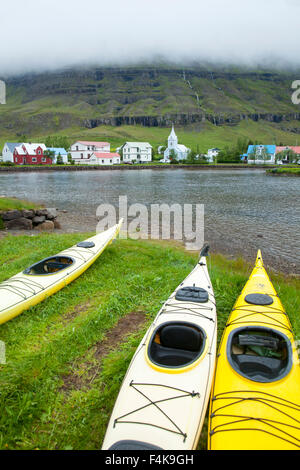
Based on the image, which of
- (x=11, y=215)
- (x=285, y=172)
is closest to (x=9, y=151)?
(x=285, y=172)

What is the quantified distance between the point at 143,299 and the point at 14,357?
147 inches

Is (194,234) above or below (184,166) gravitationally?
below

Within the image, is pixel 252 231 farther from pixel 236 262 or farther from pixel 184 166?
pixel 184 166

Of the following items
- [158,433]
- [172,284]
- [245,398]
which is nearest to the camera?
[158,433]

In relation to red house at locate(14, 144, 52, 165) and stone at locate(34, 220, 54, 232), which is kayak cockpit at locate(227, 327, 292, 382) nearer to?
stone at locate(34, 220, 54, 232)

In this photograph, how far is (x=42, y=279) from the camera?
8.31m

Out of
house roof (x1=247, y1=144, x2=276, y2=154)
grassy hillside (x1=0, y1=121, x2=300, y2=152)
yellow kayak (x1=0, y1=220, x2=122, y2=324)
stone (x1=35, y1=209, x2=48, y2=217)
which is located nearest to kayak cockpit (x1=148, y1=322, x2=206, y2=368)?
yellow kayak (x1=0, y1=220, x2=122, y2=324)

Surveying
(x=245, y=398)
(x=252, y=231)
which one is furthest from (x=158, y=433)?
(x=252, y=231)

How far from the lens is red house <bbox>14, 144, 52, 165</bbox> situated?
8844 cm

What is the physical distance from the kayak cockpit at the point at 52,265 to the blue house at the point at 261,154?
109 meters

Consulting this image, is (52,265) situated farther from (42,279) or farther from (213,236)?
(213,236)

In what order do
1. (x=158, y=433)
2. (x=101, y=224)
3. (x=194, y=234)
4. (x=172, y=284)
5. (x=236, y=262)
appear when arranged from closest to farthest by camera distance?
(x=158, y=433) < (x=172, y=284) < (x=236, y=262) < (x=194, y=234) < (x=101, y=224)

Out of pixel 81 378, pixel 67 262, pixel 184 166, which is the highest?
pixel 184 166

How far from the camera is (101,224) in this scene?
19609mm
